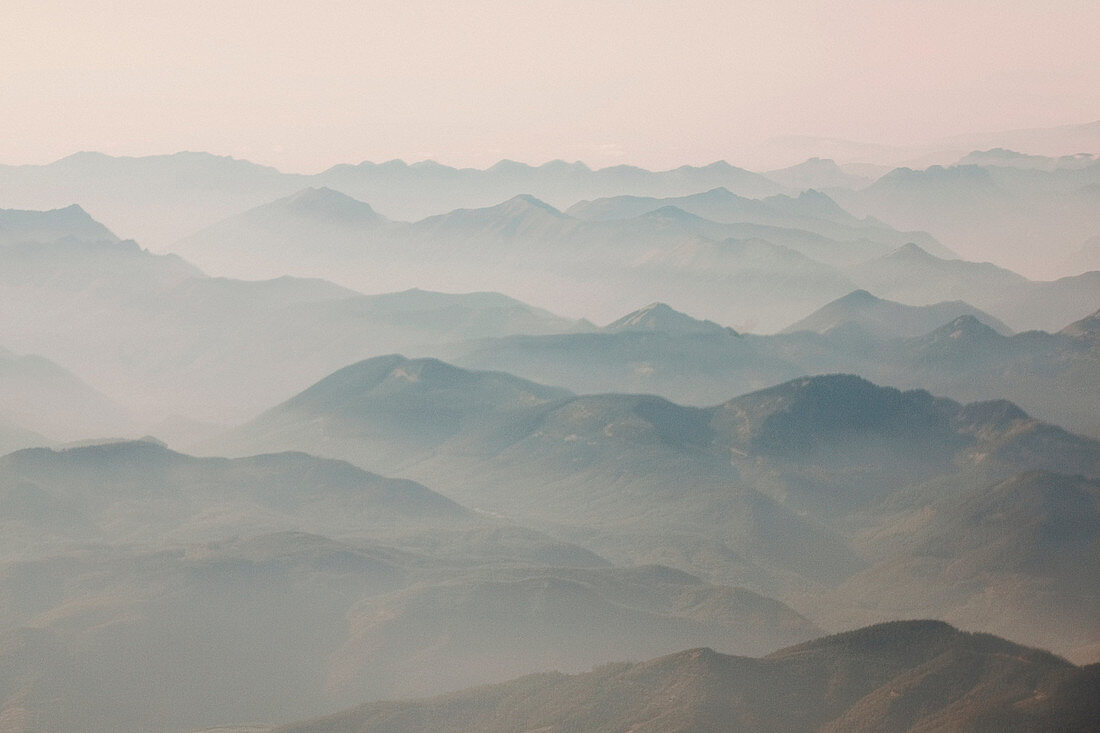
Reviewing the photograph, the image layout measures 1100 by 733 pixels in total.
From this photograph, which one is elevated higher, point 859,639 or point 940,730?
point 859,639

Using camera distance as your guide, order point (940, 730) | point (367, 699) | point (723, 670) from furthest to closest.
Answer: point (367, 699), point (723, 670), point (940, 730)

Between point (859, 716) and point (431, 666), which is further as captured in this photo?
point (431, 666)

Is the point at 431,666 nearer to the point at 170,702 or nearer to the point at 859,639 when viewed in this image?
the point at 170,702

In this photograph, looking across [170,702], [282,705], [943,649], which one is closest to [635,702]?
[943,649]

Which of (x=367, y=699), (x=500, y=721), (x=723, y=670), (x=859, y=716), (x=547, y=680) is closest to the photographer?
(x=859, y=716)

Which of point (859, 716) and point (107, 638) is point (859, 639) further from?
point (107, 638)

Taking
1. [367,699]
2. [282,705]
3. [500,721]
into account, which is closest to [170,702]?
[282,705]
